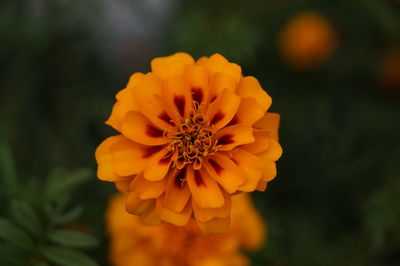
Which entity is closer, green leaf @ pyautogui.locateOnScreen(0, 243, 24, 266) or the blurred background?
green leaf @ pyautogui.locateOnScreen(0, 243, 24, 266)

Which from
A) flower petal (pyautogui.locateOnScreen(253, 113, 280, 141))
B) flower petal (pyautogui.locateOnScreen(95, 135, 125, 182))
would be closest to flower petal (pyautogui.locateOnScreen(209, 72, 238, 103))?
flower petal (pyautogui.locateOnScreen(253, 113, 280, 141))

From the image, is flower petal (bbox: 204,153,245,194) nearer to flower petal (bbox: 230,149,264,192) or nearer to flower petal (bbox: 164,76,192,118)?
flower petal (bbox: 230,149,264,192)

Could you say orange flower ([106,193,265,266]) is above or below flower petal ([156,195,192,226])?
above

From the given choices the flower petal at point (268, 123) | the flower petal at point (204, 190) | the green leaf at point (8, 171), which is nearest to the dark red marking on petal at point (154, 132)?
the flower petal at point (204, 190)

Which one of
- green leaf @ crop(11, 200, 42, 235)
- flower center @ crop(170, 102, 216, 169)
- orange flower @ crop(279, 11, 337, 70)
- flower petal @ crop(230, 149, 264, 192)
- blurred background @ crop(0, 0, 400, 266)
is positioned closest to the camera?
flower petal @ crop(230, 149, 264, 192)

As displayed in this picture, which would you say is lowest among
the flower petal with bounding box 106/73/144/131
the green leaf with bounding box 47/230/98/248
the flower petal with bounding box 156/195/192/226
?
the green leaf with bounding box 47/230/98/248

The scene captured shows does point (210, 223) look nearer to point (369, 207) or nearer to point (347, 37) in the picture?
point (369, 207)

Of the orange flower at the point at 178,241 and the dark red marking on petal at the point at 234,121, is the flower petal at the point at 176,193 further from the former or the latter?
the orange flower at the point at 178,241

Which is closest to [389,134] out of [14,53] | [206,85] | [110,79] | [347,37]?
[347,37]
